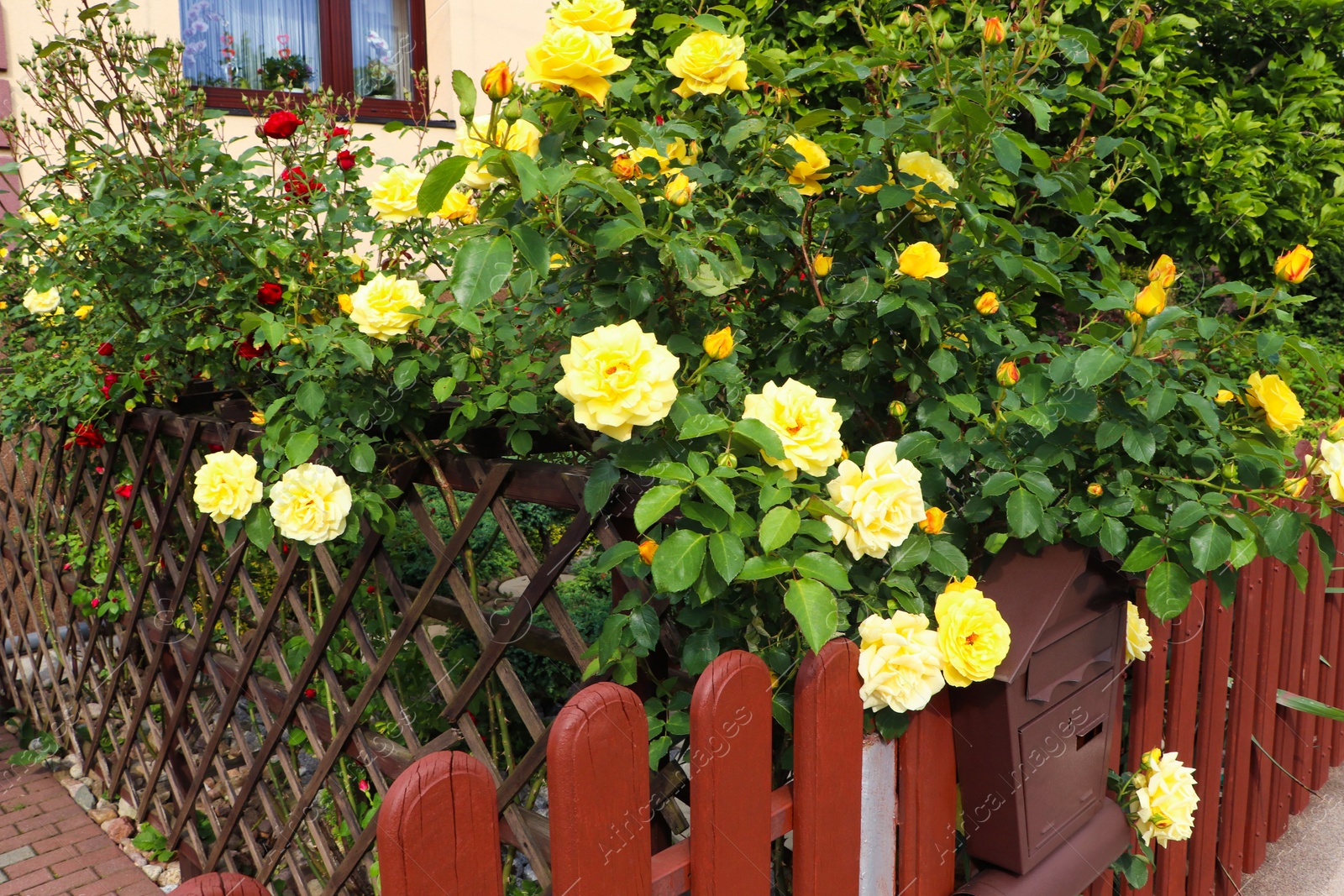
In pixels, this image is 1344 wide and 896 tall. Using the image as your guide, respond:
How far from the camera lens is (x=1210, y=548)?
1232mm

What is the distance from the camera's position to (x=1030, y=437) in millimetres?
1400

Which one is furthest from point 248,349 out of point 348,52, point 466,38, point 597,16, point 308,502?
point 348,52

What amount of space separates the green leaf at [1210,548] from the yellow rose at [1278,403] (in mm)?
255

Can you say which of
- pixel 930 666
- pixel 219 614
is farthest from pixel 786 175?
pixel 219 614

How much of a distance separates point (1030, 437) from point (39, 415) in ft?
8.89

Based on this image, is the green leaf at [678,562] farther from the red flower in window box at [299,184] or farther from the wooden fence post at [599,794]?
the red flower in window box at [299,184]

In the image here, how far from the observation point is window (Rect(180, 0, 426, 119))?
548 cm

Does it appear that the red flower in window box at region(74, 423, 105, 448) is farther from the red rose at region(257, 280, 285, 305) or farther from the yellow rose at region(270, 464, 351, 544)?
the yellow rose at region(270, 464, 351, 544)

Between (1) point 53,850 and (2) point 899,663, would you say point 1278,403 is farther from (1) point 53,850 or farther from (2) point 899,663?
(1) point 53,850

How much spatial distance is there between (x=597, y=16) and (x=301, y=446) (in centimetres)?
83

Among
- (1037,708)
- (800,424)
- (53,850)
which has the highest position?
(800,424)

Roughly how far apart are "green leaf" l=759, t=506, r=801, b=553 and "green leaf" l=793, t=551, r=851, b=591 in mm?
34

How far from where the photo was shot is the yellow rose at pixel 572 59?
1160mm

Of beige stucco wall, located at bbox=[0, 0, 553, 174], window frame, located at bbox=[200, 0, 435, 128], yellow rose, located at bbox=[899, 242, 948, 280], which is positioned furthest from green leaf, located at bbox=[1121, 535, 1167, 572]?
window frame, located at bbox=[200, 0, 435, 128]
